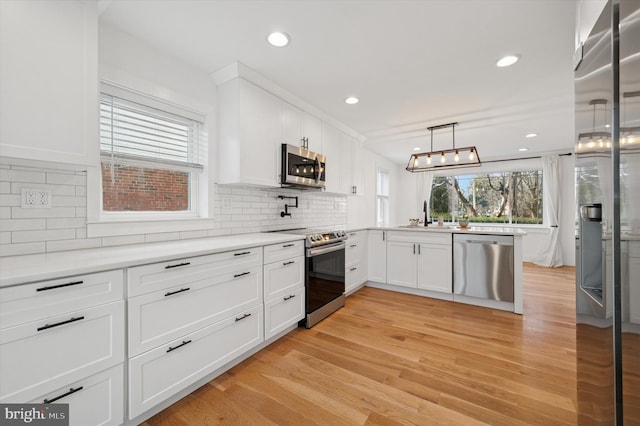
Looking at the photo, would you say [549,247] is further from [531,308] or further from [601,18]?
[601,18]

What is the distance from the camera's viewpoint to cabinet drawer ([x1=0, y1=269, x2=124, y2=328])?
1.03 meters

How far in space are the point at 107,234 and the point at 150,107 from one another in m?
1.08

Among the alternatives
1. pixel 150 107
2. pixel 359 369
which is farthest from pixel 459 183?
pixel 150 107

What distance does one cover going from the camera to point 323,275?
9.68 ft

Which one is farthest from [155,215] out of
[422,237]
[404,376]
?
[422,237]

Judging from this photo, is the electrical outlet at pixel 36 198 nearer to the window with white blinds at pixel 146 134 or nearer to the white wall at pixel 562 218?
the window with white blinds at pixel 146 134

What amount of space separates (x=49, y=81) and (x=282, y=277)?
2.00m

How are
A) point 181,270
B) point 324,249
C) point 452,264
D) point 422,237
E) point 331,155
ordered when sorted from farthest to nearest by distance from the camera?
point 331,155 < point 422,237 < point 452,264 < point 324,249 < point 181,270

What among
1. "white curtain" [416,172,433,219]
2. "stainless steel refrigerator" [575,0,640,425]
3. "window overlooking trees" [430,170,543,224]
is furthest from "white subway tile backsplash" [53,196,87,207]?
"window overlooking trees" [430,170,543,224]

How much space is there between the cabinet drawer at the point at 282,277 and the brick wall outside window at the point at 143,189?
1030 millimetres

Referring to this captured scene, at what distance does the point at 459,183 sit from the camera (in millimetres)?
6984

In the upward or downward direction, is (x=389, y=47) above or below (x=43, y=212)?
above

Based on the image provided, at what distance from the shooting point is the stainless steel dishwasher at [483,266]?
3178mm

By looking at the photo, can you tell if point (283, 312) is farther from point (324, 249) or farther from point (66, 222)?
point (66, 222)
